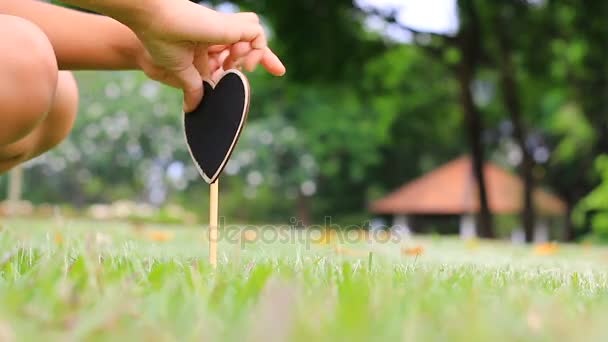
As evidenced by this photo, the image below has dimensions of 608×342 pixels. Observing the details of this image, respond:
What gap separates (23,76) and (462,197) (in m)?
18.2

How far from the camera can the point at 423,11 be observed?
9484 mm

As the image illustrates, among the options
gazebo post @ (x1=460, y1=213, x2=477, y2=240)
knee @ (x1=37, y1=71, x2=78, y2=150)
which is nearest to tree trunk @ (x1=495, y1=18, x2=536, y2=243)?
knee @ (x1=37, y1=71, x2=78, y2=150)

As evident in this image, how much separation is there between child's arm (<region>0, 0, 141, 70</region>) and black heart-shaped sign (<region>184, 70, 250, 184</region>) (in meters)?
0.21

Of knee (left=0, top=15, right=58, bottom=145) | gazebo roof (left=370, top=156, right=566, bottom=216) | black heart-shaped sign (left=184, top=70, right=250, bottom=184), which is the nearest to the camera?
knee (left=0, top=15, right=58, bottom=145)

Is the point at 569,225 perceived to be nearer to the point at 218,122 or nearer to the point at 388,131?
the point at 388,131

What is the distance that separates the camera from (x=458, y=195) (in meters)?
18.8

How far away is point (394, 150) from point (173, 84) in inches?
778

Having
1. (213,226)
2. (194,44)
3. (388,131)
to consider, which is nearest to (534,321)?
(213,226)

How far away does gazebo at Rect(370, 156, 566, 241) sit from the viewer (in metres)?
18.2

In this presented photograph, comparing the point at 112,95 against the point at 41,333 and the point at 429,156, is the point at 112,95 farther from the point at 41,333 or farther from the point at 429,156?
the point at 41,333

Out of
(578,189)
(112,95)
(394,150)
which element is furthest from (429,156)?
(112,95)

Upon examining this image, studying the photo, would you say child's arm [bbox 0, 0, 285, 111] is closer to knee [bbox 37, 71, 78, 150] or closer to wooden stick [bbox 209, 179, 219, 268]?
knee [bbox 37, 71, 78, 150]

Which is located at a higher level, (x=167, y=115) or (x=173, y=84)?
(x=167, y=115)

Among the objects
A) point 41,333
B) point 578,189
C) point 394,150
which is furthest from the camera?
point 394,150
